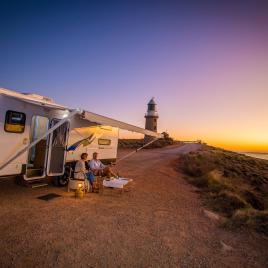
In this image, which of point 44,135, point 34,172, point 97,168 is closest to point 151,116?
point 97,168

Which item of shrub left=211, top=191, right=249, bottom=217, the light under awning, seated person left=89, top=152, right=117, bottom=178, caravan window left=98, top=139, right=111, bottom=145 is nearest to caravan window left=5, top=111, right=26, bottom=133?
the light under awning

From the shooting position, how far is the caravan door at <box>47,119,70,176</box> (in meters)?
8.37

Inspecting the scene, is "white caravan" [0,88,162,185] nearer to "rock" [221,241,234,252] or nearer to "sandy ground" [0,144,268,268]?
"sandy ground" [0,144,268,268]

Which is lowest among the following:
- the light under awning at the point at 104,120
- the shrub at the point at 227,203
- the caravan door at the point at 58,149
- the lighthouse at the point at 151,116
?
the shrub at the point at 227,203

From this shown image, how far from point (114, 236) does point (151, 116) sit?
3969cm

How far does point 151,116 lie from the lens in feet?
144

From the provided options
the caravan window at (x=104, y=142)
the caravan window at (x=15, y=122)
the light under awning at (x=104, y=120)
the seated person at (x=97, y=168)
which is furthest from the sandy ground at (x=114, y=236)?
the caravan window at (x=104, y=142)

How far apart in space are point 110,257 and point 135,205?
300cm

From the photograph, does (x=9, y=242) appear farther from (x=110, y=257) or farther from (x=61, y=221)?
(x=110, y=257)

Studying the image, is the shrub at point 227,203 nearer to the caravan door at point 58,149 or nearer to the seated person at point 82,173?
the seated person at point 82,173

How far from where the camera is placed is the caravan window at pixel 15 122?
21.2 ft

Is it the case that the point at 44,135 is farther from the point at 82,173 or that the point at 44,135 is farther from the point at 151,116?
the point at 151,116

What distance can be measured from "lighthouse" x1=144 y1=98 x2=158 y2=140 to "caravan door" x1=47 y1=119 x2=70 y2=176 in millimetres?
35107

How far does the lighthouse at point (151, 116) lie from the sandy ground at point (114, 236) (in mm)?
36450
